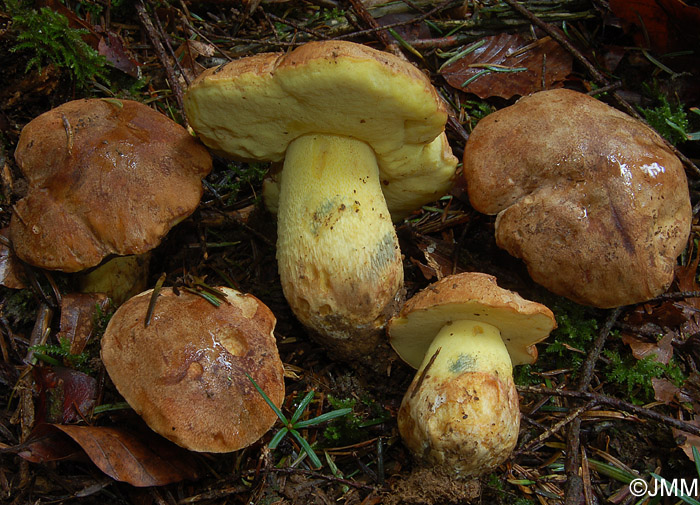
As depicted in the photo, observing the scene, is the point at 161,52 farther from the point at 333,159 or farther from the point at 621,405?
the point at 621,405

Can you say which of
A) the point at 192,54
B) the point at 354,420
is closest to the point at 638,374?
the point at 354,420

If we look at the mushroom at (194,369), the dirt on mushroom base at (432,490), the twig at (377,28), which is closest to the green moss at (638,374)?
the dirt on mushroom base at (432,490)

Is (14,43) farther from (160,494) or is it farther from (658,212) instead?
(658,212)

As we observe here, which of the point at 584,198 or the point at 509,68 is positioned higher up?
the point at 509,68

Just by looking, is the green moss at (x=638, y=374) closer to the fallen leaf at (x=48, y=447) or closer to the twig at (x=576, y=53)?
the twig at (x=576, y=53)

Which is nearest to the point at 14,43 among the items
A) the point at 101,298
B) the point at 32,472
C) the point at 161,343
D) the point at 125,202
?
the point at 125,202

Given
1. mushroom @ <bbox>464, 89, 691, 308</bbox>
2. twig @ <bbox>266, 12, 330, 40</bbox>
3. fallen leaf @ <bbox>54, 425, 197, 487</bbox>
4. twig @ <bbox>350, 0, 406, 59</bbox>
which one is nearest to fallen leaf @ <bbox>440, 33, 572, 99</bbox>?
twig @ <bbox>350, 0, 406, 59</bbox>

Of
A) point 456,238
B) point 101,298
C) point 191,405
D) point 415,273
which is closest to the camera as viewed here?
point 191,405
